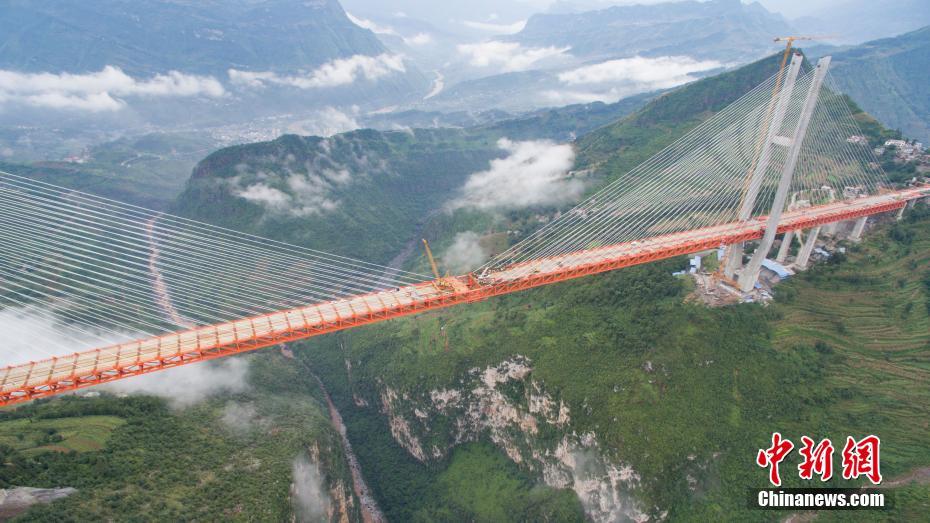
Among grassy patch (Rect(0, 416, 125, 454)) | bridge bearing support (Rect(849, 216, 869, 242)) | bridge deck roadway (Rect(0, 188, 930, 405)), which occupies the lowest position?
grassy patch (Rect(0, 416, 125, 454))

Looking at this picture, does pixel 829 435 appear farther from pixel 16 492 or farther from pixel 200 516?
pixel 16 492

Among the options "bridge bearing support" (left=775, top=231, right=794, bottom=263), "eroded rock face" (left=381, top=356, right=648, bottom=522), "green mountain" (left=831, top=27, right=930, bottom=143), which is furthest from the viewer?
"green mountain" (left=831, top=27, right=930, bottom=143)

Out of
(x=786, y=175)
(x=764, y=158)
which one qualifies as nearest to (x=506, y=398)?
(x=786, y=175)

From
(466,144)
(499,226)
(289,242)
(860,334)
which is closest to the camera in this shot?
(860,334)

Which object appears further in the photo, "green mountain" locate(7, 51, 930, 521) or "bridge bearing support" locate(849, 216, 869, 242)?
"bridge bearing support" locate(849, 216, 869, 242)

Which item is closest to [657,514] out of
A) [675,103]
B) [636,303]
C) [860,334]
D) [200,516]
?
[636,303]

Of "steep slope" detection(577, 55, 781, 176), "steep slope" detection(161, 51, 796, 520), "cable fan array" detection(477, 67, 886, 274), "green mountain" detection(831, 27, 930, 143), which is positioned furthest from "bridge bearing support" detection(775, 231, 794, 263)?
"green mountain" detection(831, 27, 930, 143)

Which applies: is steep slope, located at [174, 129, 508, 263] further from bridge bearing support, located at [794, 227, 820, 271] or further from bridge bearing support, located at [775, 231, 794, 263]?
bridge bearing support, located at [794, 227, 820, 271]

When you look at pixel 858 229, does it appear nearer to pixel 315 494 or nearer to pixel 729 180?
pixel 729 180
